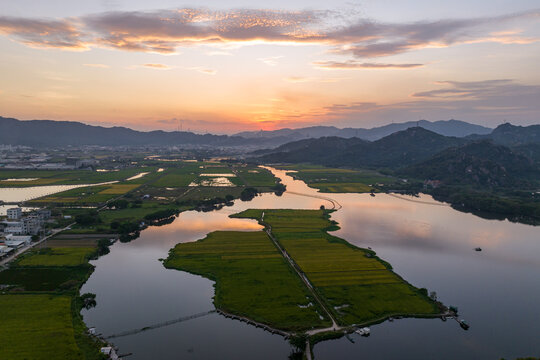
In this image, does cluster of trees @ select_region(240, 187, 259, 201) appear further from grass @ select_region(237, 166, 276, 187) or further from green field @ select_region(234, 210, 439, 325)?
green field @ select_region(234, 210, 439, 325)

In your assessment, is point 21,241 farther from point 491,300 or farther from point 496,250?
point 496,250

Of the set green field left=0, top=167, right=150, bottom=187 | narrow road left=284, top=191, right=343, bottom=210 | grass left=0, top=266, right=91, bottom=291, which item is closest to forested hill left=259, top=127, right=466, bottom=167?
narrow road left=284, top=191, right=343, bottom=210

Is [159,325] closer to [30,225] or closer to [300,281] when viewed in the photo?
[300,281]

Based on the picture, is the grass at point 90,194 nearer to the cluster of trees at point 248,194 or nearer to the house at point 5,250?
the cluster of trees at point 248,194

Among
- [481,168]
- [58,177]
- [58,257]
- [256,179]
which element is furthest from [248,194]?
[481,168]

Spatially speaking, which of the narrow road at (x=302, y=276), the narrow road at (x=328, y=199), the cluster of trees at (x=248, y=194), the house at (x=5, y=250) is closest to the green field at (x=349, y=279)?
the narrow road at (x=302, y=276)

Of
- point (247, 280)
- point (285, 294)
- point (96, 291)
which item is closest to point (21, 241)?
point (96, 291)
